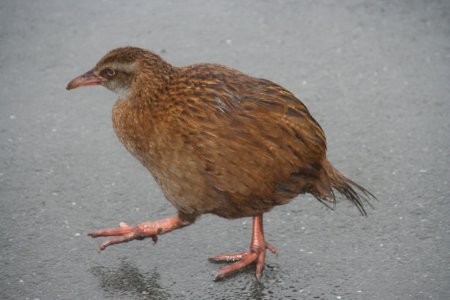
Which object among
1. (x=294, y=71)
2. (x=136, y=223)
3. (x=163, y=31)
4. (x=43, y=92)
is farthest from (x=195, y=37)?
(x=136, y=223)

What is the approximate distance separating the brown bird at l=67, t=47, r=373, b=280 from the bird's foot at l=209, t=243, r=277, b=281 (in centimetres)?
28

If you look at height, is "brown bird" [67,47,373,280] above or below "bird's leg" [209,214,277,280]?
above

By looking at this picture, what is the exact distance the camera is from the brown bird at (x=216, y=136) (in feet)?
12.7

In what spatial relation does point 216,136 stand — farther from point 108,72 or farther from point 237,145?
point 108,72

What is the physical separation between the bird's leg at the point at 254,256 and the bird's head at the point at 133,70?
885 mm

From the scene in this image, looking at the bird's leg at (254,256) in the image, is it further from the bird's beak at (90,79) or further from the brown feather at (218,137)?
the bird's beak at (90,79)

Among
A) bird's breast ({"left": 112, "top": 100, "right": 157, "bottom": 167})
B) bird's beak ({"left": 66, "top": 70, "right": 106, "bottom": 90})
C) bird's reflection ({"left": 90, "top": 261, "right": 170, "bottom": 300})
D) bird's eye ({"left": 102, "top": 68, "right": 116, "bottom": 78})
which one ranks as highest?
bird's eye ({"left": 102, "top": 68, "right": 116, "bottom": 78})

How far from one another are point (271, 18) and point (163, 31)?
921 millimetres

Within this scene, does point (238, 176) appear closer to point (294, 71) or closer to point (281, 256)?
point (281, 256)

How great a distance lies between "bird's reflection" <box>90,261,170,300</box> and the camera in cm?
413

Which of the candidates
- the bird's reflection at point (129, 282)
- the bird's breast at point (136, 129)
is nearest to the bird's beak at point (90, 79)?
the bird's breast at point (136, 129)

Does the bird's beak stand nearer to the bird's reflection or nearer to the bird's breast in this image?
the bird's breast

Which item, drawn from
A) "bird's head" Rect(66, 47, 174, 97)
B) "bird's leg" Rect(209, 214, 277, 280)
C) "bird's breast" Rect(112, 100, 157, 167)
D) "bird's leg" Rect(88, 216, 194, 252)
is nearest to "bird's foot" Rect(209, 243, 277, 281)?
"bird's leg" Rect(209, 214, 277, 280)

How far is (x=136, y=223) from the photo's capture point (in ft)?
15.4
